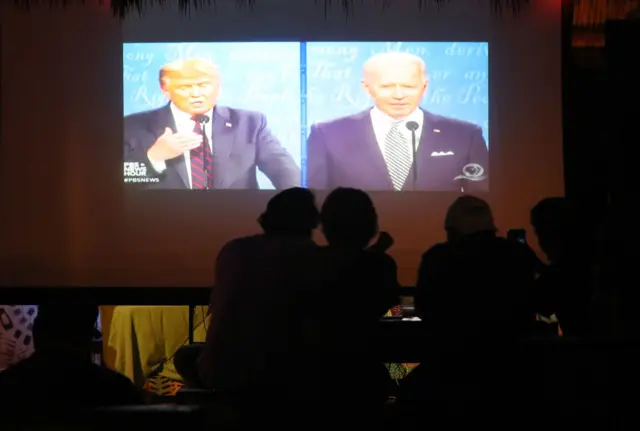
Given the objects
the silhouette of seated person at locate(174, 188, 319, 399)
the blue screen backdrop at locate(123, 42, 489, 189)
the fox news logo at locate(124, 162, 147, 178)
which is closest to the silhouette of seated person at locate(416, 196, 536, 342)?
the silhouette of seated person at locate(174, 188, 319, 399)

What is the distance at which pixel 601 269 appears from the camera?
273cm

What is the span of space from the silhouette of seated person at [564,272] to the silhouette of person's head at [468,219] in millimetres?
245

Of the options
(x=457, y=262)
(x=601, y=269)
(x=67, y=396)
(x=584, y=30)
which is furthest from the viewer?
(x=584, y=30)

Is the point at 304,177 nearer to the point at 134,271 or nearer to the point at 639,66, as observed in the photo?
the point at 134,271

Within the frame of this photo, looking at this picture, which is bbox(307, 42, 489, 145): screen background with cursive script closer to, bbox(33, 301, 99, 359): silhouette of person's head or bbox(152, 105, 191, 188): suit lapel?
bbox(152, 105, 191, 188): suit lapel

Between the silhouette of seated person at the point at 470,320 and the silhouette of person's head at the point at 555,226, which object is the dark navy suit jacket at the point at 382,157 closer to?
the silhouette of person's head at the point at 555,226

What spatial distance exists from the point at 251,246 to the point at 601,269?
1.24 meters

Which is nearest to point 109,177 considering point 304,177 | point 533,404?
point 304,177

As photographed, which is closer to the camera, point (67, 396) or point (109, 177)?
point (67, 396)

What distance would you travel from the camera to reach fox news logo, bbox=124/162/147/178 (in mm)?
4957

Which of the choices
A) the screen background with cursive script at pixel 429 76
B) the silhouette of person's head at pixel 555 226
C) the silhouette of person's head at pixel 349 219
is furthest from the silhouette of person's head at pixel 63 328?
the screen background with cursive script at pixel 429 76

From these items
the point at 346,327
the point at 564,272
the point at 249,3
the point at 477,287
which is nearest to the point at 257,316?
the point at 346,327

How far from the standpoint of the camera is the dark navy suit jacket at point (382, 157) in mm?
4871

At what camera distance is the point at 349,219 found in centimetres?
254
